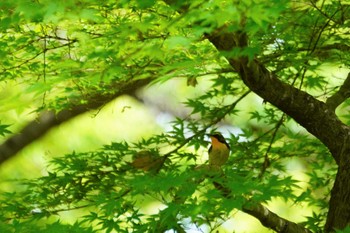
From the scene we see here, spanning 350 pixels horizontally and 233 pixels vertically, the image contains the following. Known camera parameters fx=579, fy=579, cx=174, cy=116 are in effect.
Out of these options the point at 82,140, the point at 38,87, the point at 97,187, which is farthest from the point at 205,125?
the point at 82,140

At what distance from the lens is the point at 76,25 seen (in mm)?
2447

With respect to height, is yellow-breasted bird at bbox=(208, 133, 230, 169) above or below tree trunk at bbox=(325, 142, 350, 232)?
above

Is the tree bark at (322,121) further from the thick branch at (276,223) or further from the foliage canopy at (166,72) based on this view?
the thick branch at (276,223)

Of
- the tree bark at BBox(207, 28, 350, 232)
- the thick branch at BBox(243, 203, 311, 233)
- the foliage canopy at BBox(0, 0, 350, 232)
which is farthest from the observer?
the thick branch at BBox(243, 203, 311, 233)

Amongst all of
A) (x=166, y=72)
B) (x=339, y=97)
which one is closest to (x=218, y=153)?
(x=166, y=72)

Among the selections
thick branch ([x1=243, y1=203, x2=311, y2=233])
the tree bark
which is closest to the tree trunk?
the tree bark

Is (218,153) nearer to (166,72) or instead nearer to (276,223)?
(276,223)

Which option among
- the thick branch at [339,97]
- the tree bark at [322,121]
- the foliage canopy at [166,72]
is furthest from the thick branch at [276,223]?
the thick branch at [339,97]

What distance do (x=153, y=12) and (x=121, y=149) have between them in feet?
2.58

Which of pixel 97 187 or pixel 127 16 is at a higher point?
pixel 127 16

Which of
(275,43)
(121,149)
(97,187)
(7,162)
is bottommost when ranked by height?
(97,187)

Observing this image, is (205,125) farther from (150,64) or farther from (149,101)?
(149,101)

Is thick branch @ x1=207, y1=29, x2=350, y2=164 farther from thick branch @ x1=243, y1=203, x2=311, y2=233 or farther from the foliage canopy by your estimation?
thick branch @ x1=243, y1=203, x2=311, y2=233

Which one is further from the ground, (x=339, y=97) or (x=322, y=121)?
(x=339, y=97)
